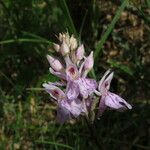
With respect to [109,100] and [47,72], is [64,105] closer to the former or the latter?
[109,100]

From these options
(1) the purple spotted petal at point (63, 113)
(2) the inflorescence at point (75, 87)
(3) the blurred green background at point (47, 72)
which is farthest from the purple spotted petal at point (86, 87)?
(3) the blurred green background at point (47, 72)

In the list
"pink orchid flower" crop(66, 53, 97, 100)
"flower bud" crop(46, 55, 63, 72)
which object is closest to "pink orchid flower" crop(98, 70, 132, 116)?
"pink orchid flower" crop(66, 53, 97, 100)

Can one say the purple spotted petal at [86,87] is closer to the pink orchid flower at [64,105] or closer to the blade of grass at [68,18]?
the pink orchid flower at [64,105]

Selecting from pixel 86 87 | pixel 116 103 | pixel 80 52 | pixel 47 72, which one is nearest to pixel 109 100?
pixel 116 103

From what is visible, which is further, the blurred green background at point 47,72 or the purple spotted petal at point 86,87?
the blurred green background at point 47,72

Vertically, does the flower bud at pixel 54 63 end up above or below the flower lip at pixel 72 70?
above

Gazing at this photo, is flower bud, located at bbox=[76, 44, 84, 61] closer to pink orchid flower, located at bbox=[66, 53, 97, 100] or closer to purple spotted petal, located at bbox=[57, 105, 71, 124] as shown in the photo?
pink orchid flower, located at bbox=[66, 53, 97, 100]

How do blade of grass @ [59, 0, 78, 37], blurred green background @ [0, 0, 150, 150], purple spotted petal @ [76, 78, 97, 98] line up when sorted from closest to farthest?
purple spotted petal @ [76, 78, 97, 98] < blade of grass @ [59, 0, 78, 37] < blurred green background @ [0, 0, 150, 150]

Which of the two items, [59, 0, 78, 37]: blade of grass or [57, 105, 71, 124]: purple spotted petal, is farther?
[59, 0, 78, 37]: blade of grass
